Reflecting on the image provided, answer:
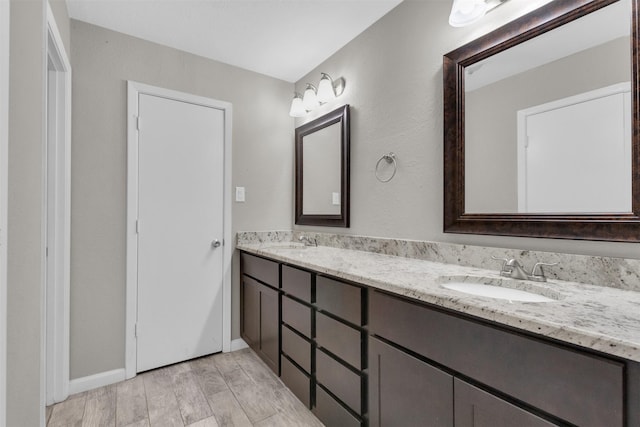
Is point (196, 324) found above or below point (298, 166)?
below

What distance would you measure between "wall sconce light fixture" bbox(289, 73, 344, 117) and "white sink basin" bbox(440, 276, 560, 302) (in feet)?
5.41

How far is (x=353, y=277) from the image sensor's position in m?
1.24

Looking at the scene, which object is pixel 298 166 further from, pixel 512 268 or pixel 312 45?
pixel 512 268

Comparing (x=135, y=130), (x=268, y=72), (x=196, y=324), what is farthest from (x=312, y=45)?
(x=196, y=324)

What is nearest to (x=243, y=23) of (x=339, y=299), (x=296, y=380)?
(x=339, y=299)

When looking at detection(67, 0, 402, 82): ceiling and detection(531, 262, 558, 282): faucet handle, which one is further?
detection(67, 0, 402, 82): ceiling

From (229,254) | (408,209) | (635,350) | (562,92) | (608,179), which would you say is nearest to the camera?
(635,350)

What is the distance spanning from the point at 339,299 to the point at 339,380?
36 centimetres

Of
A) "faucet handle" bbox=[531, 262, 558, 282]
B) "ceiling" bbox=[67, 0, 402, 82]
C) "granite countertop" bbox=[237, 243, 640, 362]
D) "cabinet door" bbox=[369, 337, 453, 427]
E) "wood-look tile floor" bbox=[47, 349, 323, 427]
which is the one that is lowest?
"wood-look tile floor" bbox=[47, 349, 323, 427]

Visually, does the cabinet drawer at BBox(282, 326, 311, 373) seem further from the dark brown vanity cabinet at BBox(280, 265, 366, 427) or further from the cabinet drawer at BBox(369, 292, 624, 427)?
the cabinet drawer at BBox(369, 292, 624, 427)

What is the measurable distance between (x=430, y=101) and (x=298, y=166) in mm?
1363

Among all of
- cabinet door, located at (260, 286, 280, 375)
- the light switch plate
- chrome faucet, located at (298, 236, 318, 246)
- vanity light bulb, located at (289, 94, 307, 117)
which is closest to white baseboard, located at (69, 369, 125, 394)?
cabinet door, located at (260, 286, 280, 375)

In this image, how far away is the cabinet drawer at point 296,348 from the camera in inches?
62.5

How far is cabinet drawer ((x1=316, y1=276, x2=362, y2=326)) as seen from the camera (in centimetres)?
126
